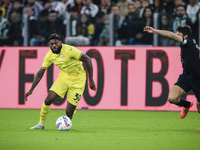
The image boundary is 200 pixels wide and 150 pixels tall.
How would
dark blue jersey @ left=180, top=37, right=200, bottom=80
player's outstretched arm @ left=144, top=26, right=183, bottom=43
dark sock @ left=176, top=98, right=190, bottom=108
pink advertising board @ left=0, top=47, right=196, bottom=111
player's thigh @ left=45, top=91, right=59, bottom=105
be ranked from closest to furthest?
player's outstretched arm @ left=144, top=26, right=183, bottom=43 < dark blue jersey @ left=180, top=37, right=200, bottom=80 < player's thigh @ left=45, top=91, right=59, bottom=105 < dark sock @ left=176, top=98, right=190, bottom=108 < pink advertising board @ left=0, top=47, right=196, bottom=111

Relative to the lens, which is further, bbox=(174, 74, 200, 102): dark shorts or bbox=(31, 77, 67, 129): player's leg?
bbox=(174, 74, 200, 102): dark shorts

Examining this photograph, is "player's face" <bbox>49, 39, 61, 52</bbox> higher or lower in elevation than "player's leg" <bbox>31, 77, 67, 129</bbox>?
higher

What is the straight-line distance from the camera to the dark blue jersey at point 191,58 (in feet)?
23.8

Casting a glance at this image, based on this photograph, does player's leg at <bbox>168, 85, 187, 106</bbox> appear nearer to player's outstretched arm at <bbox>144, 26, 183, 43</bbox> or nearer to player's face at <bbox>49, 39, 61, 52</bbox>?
player's outstretched arm at <bbox>144, 26, 183, 43</bbox>

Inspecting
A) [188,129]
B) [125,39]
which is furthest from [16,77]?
[188,129]

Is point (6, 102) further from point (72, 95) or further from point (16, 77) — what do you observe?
point (72, 95)

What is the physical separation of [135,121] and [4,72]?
16.5 ft

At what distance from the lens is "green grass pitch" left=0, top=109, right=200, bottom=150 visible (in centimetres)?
571

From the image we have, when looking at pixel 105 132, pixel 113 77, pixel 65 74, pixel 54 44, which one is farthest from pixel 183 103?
pixel 113 77

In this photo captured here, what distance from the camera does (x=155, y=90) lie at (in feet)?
38.5

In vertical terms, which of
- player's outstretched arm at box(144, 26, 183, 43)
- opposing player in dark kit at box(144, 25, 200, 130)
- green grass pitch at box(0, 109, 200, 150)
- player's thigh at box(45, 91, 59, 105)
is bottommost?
green grass pitch at box(0, 109, 200, 150)

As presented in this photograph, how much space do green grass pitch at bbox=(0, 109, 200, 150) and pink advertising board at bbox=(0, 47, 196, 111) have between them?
3.29 ft

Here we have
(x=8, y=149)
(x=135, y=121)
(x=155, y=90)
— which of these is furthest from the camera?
(x=155, y=90)

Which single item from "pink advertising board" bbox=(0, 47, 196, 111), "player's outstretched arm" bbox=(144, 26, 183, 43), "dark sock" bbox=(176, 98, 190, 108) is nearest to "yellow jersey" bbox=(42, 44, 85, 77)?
"player's outstretched arm" bbox=(144, 26, 183, 43)
